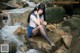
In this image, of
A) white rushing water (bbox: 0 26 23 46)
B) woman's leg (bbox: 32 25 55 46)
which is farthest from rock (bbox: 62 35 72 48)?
white rushing water (bbox: 0 26 23 46)

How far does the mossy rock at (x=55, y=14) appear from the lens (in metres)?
4.94

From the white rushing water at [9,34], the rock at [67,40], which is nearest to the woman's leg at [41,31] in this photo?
the rock at [67,40]

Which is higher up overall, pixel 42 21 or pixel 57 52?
pixel 42 21

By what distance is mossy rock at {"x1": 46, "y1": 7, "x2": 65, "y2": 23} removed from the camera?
494cm

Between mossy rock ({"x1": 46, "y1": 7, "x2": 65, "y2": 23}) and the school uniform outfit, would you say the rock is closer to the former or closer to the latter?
the school uniform outfit

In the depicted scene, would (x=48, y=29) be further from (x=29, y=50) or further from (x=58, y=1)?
(x=58, y=1)

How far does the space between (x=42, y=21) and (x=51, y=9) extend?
0.98 m

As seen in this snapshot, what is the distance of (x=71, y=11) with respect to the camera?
5207 millimetres

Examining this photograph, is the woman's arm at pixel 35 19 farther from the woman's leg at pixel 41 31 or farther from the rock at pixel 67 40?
the rock at pixel 67 40

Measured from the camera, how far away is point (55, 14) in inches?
197

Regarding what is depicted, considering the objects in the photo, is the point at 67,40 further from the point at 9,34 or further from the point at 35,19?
the point at 9,34

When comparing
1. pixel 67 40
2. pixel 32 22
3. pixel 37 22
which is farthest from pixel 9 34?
pixel 67 40

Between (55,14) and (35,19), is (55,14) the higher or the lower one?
the lower one

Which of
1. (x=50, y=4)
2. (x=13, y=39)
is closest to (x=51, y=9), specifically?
(x=50, y=4)
